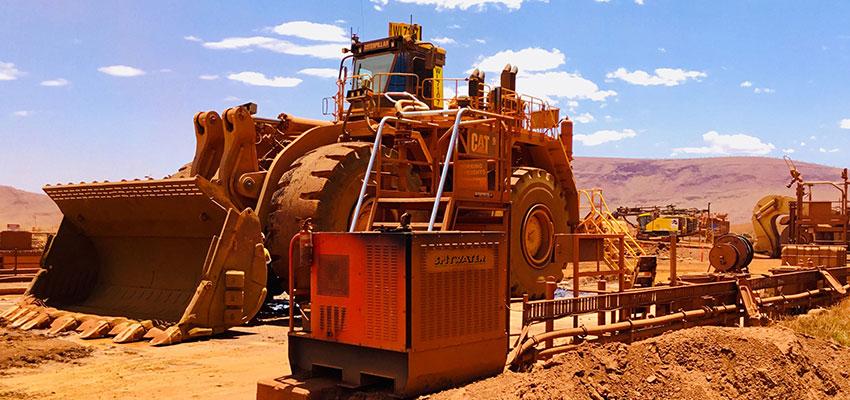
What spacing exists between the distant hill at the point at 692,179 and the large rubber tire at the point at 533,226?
125 m

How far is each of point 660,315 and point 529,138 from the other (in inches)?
231

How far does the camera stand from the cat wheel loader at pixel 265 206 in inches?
331

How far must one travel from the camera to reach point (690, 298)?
1044 centimetres

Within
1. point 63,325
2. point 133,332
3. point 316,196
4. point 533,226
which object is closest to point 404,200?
point 316,196

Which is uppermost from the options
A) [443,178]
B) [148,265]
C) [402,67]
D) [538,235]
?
[402,67]

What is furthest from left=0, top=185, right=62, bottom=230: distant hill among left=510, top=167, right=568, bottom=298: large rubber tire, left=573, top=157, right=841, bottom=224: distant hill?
left=510, top=167, right=568, bottom=298: large rubber tire

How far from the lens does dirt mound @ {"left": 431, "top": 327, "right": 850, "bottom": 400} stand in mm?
6766

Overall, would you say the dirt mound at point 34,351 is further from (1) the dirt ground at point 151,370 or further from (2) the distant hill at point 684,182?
(2) the distant hill at point 684,182

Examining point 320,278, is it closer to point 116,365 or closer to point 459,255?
point 459,255

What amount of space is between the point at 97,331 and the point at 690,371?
6.88 m

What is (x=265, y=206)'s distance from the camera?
11.9m

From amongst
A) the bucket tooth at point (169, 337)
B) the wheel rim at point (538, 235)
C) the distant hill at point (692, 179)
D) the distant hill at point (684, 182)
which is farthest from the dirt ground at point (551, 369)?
the distant hill at point (692, 179)

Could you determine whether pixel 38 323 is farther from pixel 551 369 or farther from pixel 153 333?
pixel 551 369

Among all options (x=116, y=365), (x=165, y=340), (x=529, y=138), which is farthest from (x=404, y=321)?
(x=529, y=138)
